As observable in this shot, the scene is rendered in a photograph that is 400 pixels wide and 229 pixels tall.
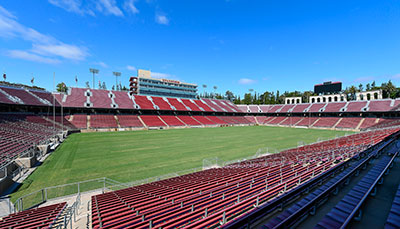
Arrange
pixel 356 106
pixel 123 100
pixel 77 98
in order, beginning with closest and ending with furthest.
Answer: pixel 77 98
pixel 356 106
pixel 123 100

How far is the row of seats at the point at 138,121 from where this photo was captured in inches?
1590

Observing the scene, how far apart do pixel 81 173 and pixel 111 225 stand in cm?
1138

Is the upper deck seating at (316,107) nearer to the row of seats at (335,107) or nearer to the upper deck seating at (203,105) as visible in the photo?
the row of seats at (335,107)

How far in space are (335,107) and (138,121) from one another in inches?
2392

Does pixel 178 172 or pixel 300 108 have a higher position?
pixel 300 108

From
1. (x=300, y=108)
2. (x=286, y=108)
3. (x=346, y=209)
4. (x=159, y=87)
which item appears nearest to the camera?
(x=346, y=209)

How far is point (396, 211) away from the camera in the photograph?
3447mm

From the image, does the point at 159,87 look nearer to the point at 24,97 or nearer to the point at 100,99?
the point at 100,99

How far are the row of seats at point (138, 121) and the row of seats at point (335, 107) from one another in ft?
67.8

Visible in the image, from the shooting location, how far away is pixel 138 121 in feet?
152

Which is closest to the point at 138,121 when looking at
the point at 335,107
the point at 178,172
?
the point at 178,172

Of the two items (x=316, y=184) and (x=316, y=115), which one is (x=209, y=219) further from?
(x=316, y=115)

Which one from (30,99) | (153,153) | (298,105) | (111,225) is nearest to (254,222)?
(111,225)

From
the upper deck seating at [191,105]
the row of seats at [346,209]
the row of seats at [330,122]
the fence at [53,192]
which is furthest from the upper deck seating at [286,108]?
the fence at [53,192]
